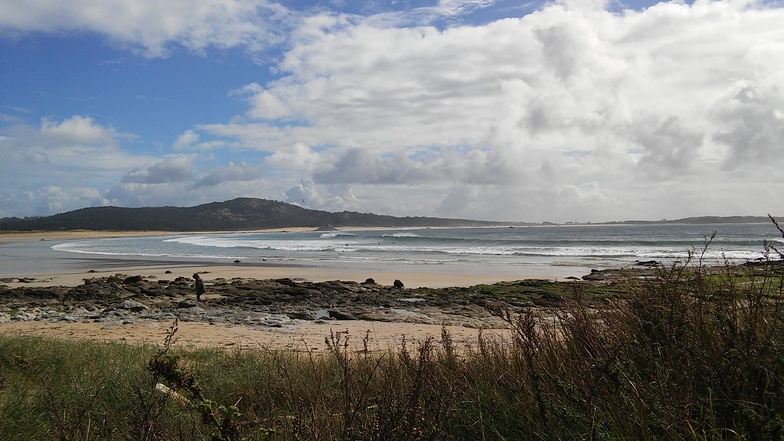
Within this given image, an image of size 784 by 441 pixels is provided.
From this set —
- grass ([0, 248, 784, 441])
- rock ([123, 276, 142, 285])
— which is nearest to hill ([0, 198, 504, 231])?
rock ([123, 276, 142, 285])

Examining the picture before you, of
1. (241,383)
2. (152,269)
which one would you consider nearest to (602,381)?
(241,383)

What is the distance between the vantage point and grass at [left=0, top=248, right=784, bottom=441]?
3168mm

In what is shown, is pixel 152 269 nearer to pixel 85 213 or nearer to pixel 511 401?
pixel 511 401

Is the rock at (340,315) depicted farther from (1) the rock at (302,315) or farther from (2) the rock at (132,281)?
(2) the rock at (132,281)

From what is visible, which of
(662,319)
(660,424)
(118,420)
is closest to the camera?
(660,424)

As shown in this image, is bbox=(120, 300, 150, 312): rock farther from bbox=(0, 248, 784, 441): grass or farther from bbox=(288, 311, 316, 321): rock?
bbox=(0, 248, 784, 441): grass

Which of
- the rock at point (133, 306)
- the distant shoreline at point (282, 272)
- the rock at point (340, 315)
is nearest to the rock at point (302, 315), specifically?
the rock at point (340, 315)

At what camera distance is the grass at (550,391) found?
3168mm

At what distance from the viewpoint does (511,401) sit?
4.03m

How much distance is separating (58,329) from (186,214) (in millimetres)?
178627

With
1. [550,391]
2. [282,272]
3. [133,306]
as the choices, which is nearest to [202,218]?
[282,272]

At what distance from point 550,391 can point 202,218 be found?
178m

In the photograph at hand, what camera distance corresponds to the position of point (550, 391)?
3.87 metres

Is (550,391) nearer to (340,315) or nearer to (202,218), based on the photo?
(340,315)
